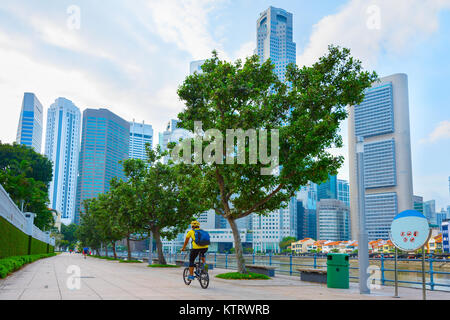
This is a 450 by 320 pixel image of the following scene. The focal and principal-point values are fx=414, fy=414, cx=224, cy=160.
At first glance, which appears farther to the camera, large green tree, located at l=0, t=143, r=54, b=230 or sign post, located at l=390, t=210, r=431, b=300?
large green tree, located at l=0, t=143, r=54, b=230

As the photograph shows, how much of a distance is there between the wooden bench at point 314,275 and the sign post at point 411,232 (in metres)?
5.54

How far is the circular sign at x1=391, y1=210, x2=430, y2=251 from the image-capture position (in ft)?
31.1

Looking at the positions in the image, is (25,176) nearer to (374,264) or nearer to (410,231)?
(374,264)

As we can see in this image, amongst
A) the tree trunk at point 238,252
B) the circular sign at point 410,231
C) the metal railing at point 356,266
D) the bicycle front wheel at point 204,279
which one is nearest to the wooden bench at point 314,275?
the metal railing at point 356,266

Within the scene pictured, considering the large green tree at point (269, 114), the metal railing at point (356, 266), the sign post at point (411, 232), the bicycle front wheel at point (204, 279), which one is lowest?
the metal railing at point (356, 266)

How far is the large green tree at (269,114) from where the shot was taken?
16.4 m

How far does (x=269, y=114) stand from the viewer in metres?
17.0

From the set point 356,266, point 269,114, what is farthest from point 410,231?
point 356,266

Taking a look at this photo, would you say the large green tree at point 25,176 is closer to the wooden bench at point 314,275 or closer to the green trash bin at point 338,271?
the wooden bench at point 314,275

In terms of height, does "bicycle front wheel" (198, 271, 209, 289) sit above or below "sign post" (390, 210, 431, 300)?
below

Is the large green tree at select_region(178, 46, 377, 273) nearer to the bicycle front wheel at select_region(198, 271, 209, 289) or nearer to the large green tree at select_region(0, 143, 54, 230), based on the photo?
the bicycle front wheel at select_region(198, 271, 209, 289)

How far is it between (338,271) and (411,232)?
14.1ft

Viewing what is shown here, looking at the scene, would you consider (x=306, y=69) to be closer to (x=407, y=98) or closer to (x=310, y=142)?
(x=310, y=142)

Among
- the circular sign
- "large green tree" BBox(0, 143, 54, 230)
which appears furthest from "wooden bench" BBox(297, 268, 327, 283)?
"large green tree" BBox(0, 143, 54, 230)
